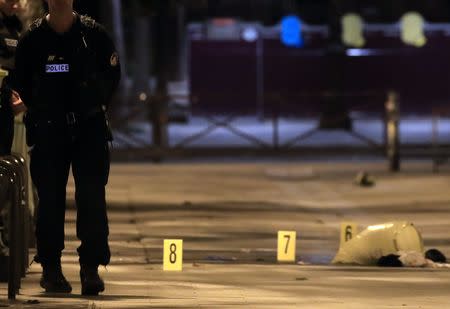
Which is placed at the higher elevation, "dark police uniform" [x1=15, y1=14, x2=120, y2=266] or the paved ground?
"dark police uniform" [x1=15, y1=14, x2=120, y2=266]

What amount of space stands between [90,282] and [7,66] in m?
1.76

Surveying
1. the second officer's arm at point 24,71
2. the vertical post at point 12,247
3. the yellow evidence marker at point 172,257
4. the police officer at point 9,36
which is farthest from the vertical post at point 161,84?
the vertical post at point 12,247

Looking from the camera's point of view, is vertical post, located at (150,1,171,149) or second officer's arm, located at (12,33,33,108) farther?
vertical post, located at (150,1,171,149)

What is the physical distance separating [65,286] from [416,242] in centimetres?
360

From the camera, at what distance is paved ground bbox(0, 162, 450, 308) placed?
33.0 ft

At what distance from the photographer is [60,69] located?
9867 mm

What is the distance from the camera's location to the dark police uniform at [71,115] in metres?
9.87

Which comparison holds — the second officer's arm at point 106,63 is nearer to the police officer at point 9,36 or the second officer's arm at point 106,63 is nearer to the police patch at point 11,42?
the police officer at point 9,36

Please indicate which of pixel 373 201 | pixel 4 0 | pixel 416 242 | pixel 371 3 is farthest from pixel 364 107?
pixel 4 0

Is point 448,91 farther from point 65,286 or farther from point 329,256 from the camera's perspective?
point 65,286

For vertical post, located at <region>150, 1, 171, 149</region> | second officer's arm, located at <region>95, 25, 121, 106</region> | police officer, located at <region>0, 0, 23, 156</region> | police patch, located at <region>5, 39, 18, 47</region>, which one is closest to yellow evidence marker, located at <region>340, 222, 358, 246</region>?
police officer, located at <region>0, 0, 23, 156</region>

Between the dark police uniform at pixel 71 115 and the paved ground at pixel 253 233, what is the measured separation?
487 mm

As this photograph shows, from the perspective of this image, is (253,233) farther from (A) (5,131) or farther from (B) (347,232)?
(A) (5,131)

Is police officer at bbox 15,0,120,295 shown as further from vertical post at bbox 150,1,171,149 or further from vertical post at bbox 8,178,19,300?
vertical post at bbox 150,1,171,149
